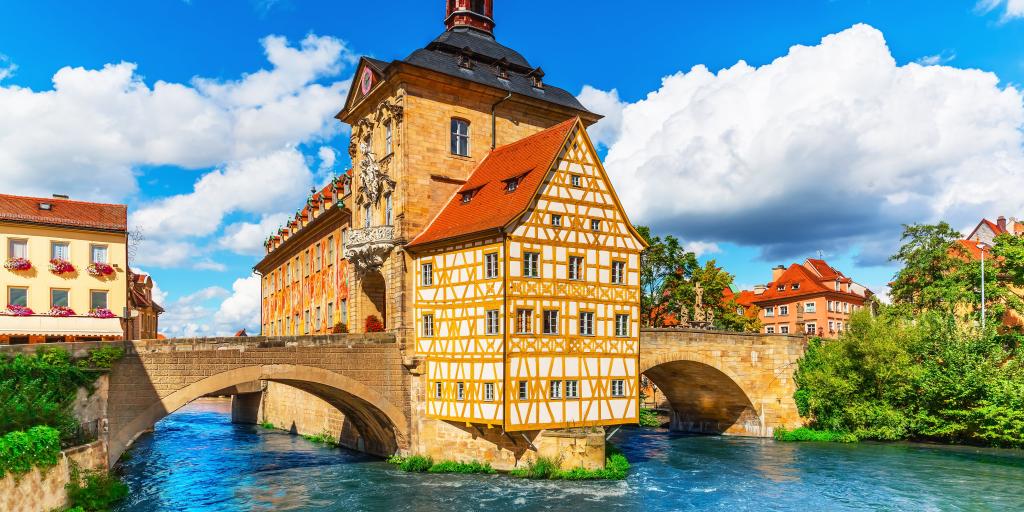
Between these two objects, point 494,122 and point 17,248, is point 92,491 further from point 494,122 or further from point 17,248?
point 494,122

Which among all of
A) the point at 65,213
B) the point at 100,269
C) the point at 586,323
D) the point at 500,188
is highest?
the point at 500,188

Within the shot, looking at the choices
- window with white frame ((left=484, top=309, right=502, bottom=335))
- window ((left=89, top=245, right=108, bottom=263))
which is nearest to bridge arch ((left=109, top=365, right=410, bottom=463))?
window with white frame ((left=484, top=309, right=502, bottom=335))

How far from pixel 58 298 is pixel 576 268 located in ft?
71.5

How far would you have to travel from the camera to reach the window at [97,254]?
34344mm

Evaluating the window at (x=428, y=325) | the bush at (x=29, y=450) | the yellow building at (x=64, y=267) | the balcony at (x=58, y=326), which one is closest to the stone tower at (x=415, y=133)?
the window at (x=428, y=325)

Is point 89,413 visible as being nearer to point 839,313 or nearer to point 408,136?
point 408,136

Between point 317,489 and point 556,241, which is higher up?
point 556,241

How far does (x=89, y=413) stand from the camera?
23.2 m

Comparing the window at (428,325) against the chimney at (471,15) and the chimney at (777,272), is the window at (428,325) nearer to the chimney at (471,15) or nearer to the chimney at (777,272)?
the chimney at (471,15)

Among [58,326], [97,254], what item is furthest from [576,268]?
[97,254]

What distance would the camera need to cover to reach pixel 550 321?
27172 millimetres

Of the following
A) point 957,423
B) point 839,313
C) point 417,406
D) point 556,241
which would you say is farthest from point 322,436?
point 839,313

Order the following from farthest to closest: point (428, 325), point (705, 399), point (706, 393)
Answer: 1. point (705, 399)
2. point (706, 393)
3. point (428, 325)

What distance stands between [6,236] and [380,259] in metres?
15.5
